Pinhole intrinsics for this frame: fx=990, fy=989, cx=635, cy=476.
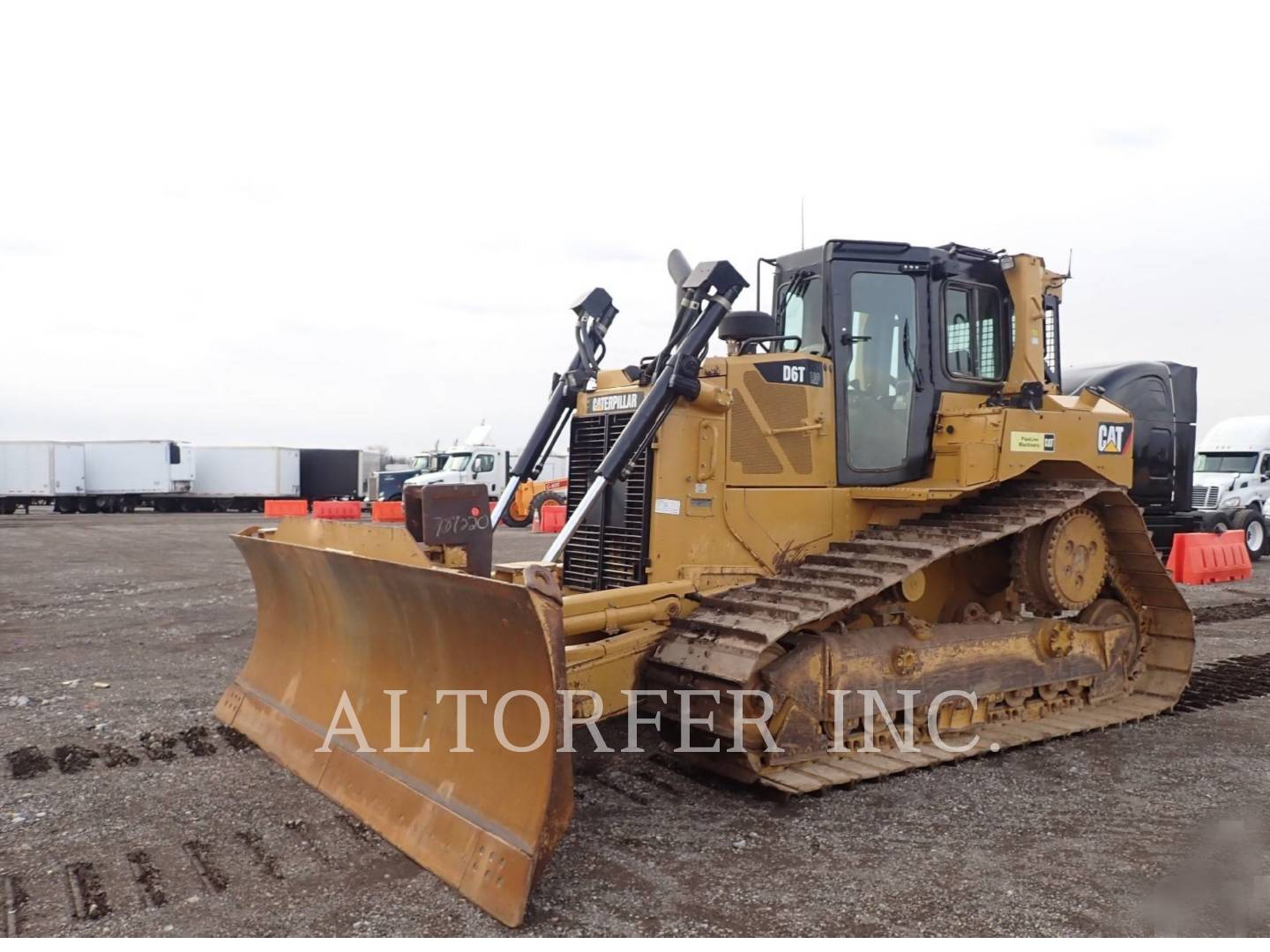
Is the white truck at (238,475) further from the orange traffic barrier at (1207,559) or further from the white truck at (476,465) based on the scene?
the orange traffic barrier at (1207,559)

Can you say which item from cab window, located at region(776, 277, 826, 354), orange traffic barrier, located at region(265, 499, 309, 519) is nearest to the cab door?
cab window, located at region(776, 277, 826, 354)

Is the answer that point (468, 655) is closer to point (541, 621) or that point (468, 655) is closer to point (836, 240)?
point (541, 621)

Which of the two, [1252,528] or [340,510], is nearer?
[1252,528]

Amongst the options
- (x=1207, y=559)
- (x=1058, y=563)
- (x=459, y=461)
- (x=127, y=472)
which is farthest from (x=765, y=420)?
(x=127, y=472)

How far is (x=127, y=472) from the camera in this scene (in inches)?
1534

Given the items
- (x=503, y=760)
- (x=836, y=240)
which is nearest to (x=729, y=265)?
(x=836, y=240)

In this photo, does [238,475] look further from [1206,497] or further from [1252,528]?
[1252,528]

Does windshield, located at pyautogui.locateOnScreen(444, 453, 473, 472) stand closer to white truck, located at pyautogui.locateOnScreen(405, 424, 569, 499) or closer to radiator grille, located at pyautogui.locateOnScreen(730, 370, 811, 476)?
white truck, located at pyautogui.locateOnScreen(405, 424, 569, 499)

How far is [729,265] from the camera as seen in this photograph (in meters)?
6.07

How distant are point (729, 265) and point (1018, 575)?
306 centimetres

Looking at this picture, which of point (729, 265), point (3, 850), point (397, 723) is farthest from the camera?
point (729, 265)

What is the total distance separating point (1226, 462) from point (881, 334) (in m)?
19.8

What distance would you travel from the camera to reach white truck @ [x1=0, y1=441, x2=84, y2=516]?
37.6 meters

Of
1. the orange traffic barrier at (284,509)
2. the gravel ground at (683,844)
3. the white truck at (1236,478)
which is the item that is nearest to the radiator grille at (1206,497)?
the white truck at (1236,478)
